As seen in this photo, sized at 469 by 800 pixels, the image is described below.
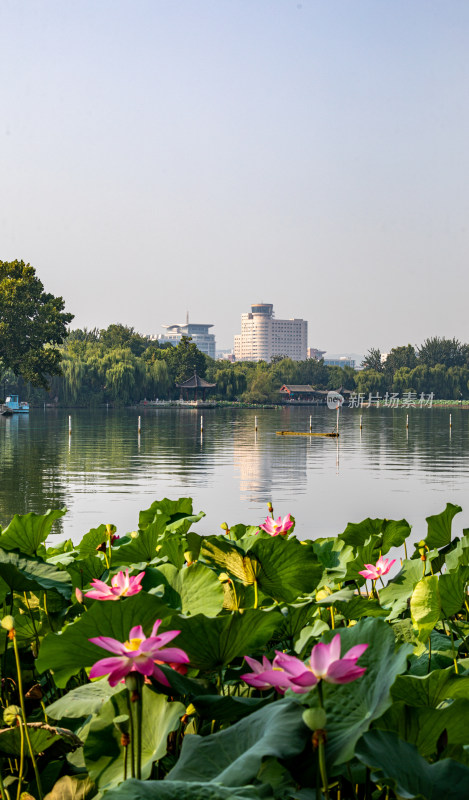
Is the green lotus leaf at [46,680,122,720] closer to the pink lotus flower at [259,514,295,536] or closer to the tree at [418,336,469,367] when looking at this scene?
the pink lotus flower at [259,514,295,536]

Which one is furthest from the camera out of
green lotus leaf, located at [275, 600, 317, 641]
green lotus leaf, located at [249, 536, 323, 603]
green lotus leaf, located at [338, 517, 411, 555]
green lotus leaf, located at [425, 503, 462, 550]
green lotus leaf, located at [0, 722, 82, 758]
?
green lotus leaf, located at [338, 517, 411, 555]

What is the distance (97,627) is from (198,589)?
0.37 metres

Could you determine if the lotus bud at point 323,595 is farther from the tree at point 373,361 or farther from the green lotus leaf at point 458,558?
the tree at point 373,361

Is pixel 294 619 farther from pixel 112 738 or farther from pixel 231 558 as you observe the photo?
pixel 112 738

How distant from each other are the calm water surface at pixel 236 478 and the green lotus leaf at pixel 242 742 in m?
6.57

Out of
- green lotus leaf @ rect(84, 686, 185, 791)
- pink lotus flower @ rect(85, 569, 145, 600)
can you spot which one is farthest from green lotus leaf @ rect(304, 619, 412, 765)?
pink lotus flower @ rect(85, 569, 145, 600)

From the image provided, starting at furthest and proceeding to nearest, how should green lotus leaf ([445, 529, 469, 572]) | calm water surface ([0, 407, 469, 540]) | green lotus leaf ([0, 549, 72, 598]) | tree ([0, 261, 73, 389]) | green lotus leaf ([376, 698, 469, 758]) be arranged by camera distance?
1. tree ([0, 261, 73, 389])
2. calm water surface ([0, 407, 469, 540])
3. green lotus leaf ([445, 529, 469, 572])
4. green lotus leaf ([0, 549, 72, 598])
5. green lotus leaf ([376, 698, 469, 758])

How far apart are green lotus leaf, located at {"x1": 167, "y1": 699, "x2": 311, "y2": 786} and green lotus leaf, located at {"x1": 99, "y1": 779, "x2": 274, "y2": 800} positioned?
0.07 m

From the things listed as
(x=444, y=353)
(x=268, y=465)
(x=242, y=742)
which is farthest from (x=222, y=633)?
(x=444, y=353)

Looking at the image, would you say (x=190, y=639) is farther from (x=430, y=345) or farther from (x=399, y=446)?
(x=430, y=345)

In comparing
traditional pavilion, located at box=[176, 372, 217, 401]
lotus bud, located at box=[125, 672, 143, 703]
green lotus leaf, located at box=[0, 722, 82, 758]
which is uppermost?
traditional pavilion, located at box=[176, 372, 217, 401]

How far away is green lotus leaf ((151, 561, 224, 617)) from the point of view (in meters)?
1.41

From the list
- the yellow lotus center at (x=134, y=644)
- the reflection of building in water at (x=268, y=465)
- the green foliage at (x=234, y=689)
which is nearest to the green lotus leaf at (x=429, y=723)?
the green foliage at (x=234, y=689)

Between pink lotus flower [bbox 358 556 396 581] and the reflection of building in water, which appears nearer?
pink lotus flower [bbox 358 556 396 581]
